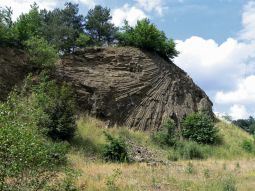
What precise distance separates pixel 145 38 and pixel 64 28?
258 inches

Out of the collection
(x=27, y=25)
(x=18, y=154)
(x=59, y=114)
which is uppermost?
(x=27, y=25)

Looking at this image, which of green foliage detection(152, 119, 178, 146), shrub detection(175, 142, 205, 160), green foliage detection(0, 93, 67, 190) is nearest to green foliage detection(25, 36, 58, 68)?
green foliage detection(152, 119, 178, 146)

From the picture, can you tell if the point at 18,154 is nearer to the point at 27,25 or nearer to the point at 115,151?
the point at 115,151

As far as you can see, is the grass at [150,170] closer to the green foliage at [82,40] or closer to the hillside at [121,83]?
the hillside at [121,83]

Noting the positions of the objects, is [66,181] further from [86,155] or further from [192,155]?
[192,155]

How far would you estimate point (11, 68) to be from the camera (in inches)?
1176

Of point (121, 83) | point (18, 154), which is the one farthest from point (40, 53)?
point (18, 154)

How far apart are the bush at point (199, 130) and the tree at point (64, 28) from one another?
11436mm

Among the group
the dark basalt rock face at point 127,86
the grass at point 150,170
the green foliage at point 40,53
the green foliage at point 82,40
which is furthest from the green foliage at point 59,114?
the green foliage at point 82,40

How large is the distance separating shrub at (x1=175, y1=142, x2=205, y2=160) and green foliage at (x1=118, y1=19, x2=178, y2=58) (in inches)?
373

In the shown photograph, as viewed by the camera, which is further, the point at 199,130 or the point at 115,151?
the point at 199,130

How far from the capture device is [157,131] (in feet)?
111

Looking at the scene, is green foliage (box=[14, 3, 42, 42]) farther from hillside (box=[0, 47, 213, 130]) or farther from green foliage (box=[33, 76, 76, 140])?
green foliage (box=[33, 76, 76, 140])

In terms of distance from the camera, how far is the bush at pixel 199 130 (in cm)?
3425
